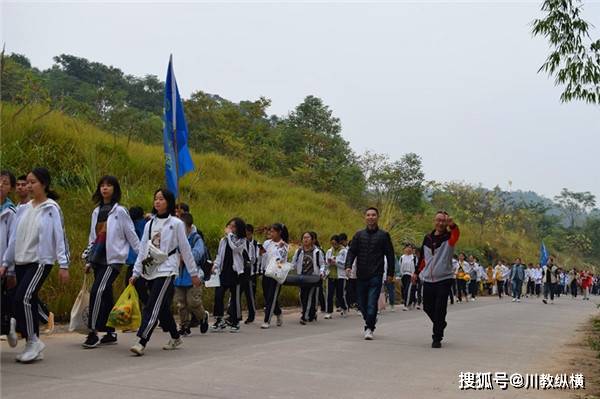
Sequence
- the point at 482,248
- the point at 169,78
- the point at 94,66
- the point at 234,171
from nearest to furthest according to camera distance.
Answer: the point at 169,78 → the point at 234,171 → the point at 482,248 → the point at 94,66

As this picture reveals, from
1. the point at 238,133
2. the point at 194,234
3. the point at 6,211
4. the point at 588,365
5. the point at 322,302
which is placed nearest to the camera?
the point at 6,211

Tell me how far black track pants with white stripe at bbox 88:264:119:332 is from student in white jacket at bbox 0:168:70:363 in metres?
1.00

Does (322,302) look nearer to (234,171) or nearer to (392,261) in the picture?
(392,261)

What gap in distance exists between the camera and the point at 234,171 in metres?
28.5

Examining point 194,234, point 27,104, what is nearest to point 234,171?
point 27,104

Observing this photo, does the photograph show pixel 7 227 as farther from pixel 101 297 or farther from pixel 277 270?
pixel 277 270

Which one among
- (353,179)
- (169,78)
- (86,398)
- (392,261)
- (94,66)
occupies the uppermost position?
(94,66)

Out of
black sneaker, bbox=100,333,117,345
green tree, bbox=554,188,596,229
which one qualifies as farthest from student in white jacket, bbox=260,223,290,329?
green tree, bbox=554,188,596,229

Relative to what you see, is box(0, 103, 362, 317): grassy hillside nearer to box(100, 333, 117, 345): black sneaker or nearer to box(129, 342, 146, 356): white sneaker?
box(100, 333, 117, 345): black sneaker

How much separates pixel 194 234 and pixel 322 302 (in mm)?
6798

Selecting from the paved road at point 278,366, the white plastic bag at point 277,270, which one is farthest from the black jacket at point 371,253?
the white plastic bag at point 277,270

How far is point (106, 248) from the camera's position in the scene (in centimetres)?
838

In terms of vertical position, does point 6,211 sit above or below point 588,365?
above

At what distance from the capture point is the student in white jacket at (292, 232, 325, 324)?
13.6m
